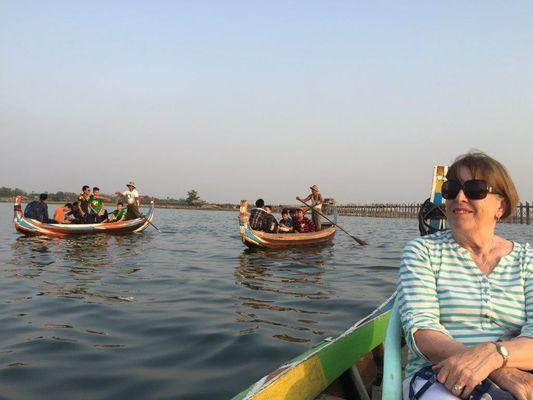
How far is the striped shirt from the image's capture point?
1933 millimetres

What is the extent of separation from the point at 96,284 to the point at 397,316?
6.95 m

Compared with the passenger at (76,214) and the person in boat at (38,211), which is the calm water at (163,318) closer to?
the person in boat at (38,211)

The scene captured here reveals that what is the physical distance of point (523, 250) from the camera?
2.07 m

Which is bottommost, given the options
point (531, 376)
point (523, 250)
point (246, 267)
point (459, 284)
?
point (246, 267)

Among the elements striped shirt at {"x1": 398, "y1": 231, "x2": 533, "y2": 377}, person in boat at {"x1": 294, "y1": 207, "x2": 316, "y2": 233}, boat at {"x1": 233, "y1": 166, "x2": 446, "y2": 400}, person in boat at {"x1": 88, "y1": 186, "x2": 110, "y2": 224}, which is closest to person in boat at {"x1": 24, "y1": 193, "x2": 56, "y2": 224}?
person in boat at {"x1": 88, "y1": 186, "x2": 110, "y2": 224}

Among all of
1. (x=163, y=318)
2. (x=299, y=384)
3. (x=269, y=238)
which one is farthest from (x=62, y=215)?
(x=299, y=384)

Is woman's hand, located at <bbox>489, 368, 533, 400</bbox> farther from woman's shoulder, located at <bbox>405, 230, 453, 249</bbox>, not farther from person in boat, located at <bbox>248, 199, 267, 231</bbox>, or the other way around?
person in boat, located at <bbox>248, 199, 267, 231</bbox>

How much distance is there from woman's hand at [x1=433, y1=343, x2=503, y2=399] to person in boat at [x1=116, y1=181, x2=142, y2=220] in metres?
20.1

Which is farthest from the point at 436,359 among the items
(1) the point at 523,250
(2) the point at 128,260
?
(2) the point at 128,260

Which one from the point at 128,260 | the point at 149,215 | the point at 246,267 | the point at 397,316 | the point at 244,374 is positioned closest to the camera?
the point at 397,316

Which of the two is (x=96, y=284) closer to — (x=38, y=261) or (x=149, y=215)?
(x=38, y=261)

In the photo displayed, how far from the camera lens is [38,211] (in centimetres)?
1720

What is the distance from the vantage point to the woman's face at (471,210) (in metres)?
2.04

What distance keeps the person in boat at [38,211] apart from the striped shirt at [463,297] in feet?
57.1
